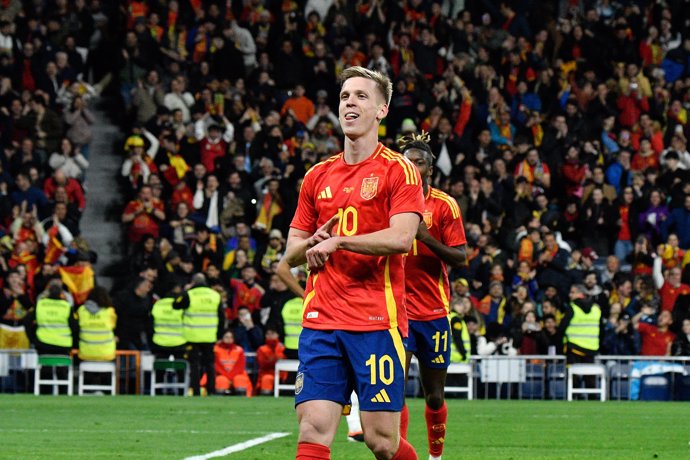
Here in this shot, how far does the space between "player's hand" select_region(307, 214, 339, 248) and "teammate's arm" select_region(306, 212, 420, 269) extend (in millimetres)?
38

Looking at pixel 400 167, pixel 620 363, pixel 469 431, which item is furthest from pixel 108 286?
pixel 400 167

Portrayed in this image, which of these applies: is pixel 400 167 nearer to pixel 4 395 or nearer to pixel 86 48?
pixel 4 395

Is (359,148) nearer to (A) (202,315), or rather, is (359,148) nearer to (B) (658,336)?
(A) (202,315)

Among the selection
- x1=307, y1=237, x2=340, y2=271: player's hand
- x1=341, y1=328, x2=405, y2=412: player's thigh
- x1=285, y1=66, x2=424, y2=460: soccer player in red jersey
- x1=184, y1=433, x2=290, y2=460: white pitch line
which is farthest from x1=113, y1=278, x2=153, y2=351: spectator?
x1=307, y1=237, x2=340, y2=271: player's hand

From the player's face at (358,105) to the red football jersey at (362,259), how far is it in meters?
0.22

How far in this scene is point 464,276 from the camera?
23.9 meters

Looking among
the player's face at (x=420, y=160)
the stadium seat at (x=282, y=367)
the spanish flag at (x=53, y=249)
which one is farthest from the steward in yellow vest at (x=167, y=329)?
the player's face at (x=420, y=160)

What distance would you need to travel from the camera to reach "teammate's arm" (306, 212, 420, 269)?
721 centimetres

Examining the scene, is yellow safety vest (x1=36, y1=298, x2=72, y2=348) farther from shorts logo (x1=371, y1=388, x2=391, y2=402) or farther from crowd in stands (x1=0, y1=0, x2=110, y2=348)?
shorts logo (x1=371, y1=388, x2=391, y2=402)

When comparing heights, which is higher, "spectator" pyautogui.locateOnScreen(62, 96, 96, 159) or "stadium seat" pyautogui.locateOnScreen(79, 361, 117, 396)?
"spectator" pyautogui.locateOnScreen(62, 96, 96, 159)

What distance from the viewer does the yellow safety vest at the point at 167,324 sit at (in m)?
22.2

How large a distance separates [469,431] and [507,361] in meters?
7.04

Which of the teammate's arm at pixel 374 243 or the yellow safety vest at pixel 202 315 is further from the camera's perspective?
the yellow safety vest at pixel 202 315

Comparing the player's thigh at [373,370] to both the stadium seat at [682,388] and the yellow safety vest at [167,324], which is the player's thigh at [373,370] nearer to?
the yellow safety vest at [167,324]
